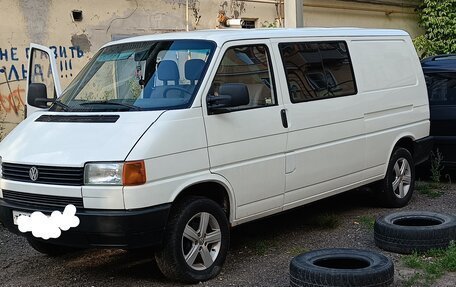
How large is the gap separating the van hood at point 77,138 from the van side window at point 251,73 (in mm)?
824

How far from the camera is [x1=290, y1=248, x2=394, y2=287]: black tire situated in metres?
4.61

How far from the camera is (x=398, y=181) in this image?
25.6 ft

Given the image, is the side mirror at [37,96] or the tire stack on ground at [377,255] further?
the side mirror at [37,96]

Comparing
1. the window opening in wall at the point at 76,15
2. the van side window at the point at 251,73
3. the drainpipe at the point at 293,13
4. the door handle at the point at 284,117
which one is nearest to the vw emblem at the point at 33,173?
the van side window at the point at 251,73

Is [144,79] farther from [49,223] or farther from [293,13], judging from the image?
[293,13]

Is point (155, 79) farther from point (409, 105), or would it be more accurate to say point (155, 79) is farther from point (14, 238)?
point (409, 105)

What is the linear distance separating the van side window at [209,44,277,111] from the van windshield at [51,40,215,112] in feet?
0.62

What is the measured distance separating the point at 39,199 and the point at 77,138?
552 mm

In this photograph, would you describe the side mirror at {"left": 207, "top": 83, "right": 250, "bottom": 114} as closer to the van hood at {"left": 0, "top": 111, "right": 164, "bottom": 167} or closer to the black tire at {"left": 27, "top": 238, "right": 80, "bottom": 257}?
the van hood at {"left": 0, "top": 111, "right": 164, "bottom": 167}

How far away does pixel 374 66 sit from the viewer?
7.30 m

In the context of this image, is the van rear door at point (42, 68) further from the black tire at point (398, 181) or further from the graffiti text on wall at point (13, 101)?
the black tire at point (398, 181)

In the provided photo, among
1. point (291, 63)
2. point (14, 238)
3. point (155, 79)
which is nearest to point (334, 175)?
point (291, 63)

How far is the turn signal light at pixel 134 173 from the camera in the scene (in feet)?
15.3

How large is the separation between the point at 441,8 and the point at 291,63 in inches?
570
